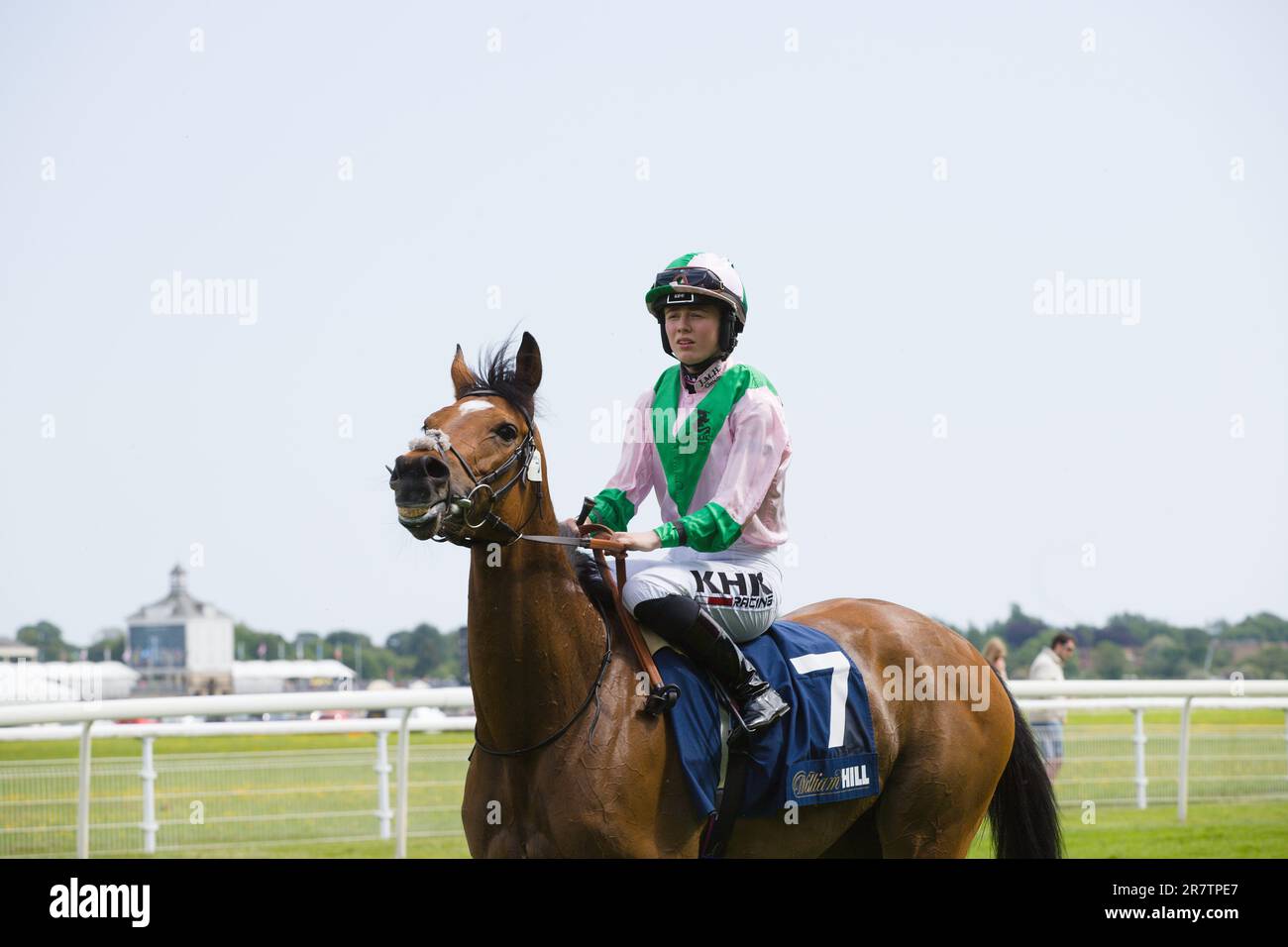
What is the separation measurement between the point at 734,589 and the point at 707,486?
32 centimetres

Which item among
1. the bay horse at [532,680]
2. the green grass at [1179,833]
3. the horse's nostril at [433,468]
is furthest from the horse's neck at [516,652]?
the green grass at [1179,833]

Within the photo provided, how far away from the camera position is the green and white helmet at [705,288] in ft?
13.7

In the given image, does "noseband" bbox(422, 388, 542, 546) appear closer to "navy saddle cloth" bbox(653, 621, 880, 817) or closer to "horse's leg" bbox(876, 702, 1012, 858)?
"navy saddle cloth" bbox(653, 621, 880, 817)

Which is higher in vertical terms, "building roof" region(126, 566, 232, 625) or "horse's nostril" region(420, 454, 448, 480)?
"horse's nostril" region(420, 454, 448, 480)

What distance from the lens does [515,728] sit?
3.72 m

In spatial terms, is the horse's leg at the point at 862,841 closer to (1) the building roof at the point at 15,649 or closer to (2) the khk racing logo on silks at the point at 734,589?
(2) the khk racing logo on silks at the point at 734,589

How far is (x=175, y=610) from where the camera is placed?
10694cm

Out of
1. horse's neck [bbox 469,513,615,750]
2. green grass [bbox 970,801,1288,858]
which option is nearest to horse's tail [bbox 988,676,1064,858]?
horse's neck [bbox 469,513,615,750]

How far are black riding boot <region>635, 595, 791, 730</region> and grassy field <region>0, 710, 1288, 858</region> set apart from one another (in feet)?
15.2

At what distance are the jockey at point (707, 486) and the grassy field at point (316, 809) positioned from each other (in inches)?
182

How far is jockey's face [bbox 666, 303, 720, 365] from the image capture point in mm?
4191

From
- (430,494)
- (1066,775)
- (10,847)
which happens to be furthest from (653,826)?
(1066,775)
